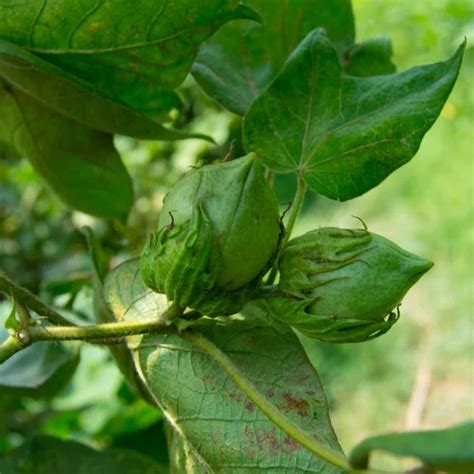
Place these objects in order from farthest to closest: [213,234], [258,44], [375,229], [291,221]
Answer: [375,229], [258,44], [291,221], [213,234]

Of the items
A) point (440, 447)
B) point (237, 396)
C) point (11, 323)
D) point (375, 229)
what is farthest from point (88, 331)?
point (375, 229)

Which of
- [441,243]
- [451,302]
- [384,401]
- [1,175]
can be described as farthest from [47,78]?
[441,243]

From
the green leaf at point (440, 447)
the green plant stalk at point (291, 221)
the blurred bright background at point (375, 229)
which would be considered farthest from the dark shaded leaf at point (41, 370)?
the green leaf at point (440, 447)

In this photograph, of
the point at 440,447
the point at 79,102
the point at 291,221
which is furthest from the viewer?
the point at 79,102

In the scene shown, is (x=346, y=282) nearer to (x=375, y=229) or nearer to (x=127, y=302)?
(x=127, y=302)

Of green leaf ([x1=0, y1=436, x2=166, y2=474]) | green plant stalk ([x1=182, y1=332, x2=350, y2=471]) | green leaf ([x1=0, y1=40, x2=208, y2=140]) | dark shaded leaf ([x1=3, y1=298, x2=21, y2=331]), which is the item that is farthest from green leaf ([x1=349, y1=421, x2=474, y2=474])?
green leaf ([x1=0, y1=436, x2=166, y2=474])

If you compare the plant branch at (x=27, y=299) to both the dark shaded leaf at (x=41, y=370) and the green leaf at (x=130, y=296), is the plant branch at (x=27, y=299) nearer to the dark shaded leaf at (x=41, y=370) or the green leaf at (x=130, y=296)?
the green leaf at (x=130, y=296)

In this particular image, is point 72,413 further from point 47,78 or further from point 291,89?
point 291,89
